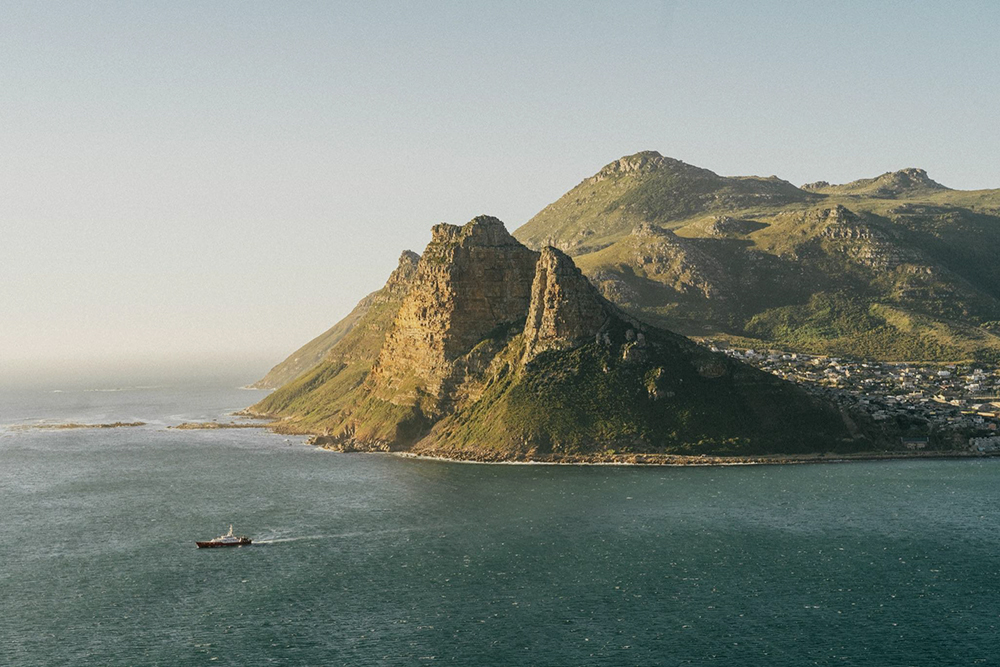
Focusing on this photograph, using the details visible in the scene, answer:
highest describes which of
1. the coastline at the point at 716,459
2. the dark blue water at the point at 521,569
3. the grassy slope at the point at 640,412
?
the grassy slope at the point at 640,412

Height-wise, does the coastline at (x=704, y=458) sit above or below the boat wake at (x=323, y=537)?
above

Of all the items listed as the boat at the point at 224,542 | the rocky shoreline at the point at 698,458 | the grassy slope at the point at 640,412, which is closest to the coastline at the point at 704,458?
the rocky shoreline at the point at 698,458

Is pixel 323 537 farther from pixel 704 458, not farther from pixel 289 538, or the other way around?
pixel 704 458

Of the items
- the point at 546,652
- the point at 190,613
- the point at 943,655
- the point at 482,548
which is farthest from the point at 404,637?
the point at 943,655

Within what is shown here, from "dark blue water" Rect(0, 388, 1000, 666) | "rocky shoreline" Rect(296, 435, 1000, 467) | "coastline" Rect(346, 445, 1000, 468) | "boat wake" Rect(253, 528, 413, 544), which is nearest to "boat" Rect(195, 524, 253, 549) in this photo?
"boat wake" Rect(253, 528, 413, 544)

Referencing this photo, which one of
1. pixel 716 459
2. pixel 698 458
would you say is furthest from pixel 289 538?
pixel 716 459

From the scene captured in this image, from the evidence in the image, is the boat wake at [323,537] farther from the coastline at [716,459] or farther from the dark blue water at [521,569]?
the coastline at [716,459]

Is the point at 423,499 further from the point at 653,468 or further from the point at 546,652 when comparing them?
the point at 546,652

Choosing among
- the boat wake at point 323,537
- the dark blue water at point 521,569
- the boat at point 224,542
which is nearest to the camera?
the dark blue water at point 521,569

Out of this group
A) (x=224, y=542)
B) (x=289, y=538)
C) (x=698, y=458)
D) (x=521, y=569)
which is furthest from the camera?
(x=698, y=458)
